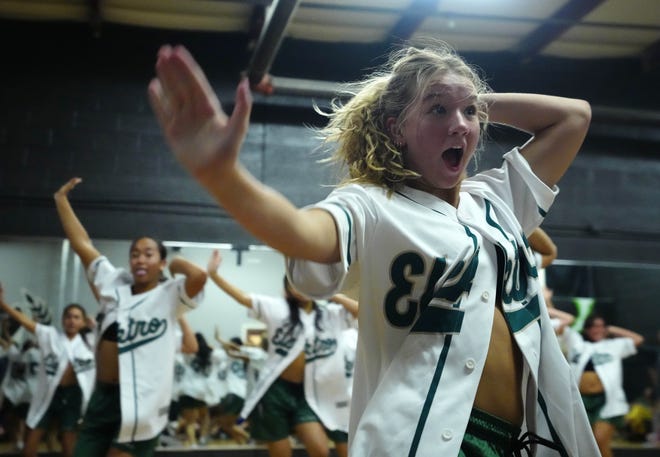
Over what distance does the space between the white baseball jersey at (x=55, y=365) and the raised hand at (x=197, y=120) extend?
7337mm

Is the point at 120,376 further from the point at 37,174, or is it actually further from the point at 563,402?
the point at 37,174

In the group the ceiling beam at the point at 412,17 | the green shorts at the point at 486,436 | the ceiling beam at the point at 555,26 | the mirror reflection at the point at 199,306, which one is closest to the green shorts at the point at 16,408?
the mirror reflection at the point at 199,306

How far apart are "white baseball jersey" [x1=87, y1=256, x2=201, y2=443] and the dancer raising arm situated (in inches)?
130

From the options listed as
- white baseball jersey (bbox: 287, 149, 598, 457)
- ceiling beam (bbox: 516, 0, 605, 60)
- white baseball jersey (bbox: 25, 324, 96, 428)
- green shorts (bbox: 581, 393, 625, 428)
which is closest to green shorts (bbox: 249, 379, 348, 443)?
white baseball jersey (bbox: 25, 324, 96, 428)

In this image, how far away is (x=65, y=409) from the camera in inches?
331

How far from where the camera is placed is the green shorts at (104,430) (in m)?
5.04

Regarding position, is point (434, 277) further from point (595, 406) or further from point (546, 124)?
point (595, 406)

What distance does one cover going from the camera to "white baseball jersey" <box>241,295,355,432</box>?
6.50 metres

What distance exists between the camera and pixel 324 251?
166 cm

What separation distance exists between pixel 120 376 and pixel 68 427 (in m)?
3.72

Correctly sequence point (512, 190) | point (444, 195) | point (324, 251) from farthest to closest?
point (512, 190) → point (444, 195) → point (324, 251)

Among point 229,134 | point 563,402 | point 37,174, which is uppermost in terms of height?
point 37,174

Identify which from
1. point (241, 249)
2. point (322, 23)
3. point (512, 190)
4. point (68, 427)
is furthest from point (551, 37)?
point (512, 190)

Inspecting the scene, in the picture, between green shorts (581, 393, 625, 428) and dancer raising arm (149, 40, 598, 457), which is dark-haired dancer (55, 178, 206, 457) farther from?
green shorts (581, 393, 625, 428)
